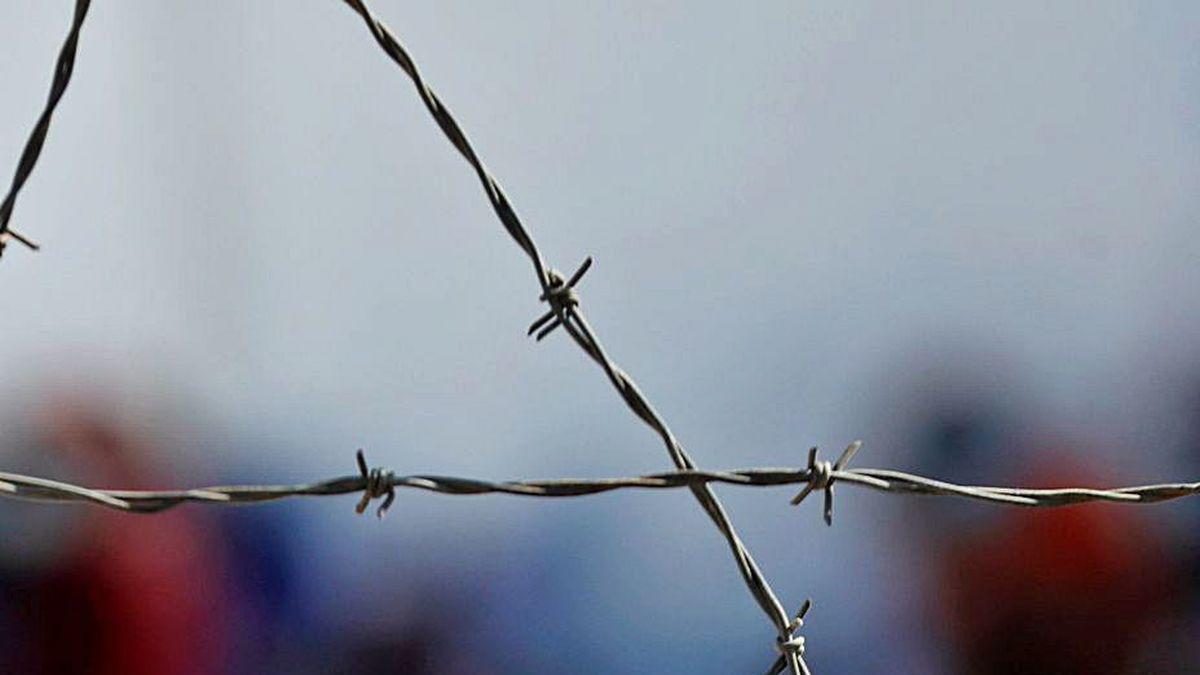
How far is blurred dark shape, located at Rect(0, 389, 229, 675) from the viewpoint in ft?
8.43

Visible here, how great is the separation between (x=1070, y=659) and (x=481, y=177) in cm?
186

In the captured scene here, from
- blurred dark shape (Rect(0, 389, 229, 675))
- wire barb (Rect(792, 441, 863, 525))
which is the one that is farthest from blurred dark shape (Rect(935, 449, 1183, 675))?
wire barb (Rect(792, 441, 863, 525))

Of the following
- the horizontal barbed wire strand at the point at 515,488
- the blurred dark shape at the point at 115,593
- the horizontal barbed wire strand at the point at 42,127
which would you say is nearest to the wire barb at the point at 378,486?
the horizontal barbed wire strand at the point at 515,488

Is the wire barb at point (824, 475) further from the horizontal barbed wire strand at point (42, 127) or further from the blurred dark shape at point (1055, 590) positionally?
the blurred dark shape at point (1055, 590)

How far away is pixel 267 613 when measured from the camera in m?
2.77

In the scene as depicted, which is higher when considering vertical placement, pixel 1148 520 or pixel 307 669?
pixel 1148 520

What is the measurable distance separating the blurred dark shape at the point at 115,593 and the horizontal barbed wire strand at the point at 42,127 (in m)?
1.57

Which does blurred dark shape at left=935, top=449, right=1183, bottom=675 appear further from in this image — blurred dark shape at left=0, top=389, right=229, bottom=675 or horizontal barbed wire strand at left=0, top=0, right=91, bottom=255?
horizontal barbed wire strand at left=0, top=0, right=91, bottom=255

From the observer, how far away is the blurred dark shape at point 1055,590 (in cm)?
266

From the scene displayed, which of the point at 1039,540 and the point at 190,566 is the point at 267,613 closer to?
the point at 190,566

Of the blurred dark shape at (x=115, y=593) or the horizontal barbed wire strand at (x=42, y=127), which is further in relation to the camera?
the blurred dark shape at (x=115, y=593)

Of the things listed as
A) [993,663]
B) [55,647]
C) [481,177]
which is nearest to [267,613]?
[55,647]

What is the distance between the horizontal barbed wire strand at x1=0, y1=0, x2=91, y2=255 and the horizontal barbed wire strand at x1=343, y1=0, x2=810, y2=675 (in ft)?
0.52

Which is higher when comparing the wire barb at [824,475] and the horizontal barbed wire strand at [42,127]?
the horizontal barbed wire strand at [42,127]
